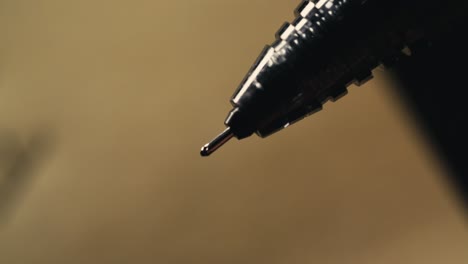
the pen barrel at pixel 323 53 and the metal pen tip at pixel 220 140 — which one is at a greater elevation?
the pen barrel at pixel 323 53

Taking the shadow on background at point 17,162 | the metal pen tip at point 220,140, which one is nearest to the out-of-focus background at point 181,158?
the shadow on background at point 17,162

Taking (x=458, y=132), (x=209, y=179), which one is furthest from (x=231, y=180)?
(x=458, y=132)

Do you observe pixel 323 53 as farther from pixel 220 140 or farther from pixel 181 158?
pixel 181 158

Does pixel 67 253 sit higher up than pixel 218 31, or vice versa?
pixel 218 31

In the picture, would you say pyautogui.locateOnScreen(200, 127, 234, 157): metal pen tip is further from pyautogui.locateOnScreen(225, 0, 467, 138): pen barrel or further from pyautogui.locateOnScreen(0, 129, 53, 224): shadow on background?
pyautogui.locateOnScreen(0, 129, 53, 224): shadow on background

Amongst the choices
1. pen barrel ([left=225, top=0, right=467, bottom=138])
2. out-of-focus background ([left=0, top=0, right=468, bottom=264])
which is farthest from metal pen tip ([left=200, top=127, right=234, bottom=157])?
out-of-focus background ([left=0, top=0, right=468, bottom=264])

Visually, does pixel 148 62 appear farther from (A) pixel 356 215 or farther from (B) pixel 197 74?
(A) pixel 356 215

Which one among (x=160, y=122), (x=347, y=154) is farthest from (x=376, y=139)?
(x=160, y=122)

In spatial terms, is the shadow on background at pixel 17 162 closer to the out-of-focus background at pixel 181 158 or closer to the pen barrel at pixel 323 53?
the out-of-focus background at pixel 181 158
